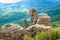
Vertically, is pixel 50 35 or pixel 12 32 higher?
pixel 50 35

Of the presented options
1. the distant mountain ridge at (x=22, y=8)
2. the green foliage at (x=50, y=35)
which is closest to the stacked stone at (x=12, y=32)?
the green foliage at (x=50, y=35)

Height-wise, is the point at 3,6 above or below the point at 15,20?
above

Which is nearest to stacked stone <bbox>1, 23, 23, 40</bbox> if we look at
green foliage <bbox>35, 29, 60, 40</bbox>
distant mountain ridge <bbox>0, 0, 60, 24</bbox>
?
green foliage <bbox>35, 29, 60, 40</bbox>

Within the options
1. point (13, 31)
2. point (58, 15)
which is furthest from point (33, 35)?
point (58, 15)

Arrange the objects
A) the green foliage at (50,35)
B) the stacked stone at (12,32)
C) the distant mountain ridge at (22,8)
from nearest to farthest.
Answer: the green foliage at (50,35)
the stacked stone at (12,32)
the distant mountain ridge at (22,8)

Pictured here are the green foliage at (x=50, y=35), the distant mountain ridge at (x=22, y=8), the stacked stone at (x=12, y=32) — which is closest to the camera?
the green foliage at (x=50, y=35)

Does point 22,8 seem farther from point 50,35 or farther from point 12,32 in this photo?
point 50,35

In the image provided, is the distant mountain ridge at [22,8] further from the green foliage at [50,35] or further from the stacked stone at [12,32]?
the green foliage at [50,35]

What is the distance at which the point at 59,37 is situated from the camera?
7797 millimetres

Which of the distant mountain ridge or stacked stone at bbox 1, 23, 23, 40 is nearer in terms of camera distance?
stacked stone at bbox 1, 23, 23, 40

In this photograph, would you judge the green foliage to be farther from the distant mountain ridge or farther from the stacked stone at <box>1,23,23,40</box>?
the distant mountain ridge

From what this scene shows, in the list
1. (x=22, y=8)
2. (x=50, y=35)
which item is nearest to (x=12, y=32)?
(x=50, y=35)

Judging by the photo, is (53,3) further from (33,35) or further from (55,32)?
(55,32)

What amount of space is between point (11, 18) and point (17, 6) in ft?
5.30
